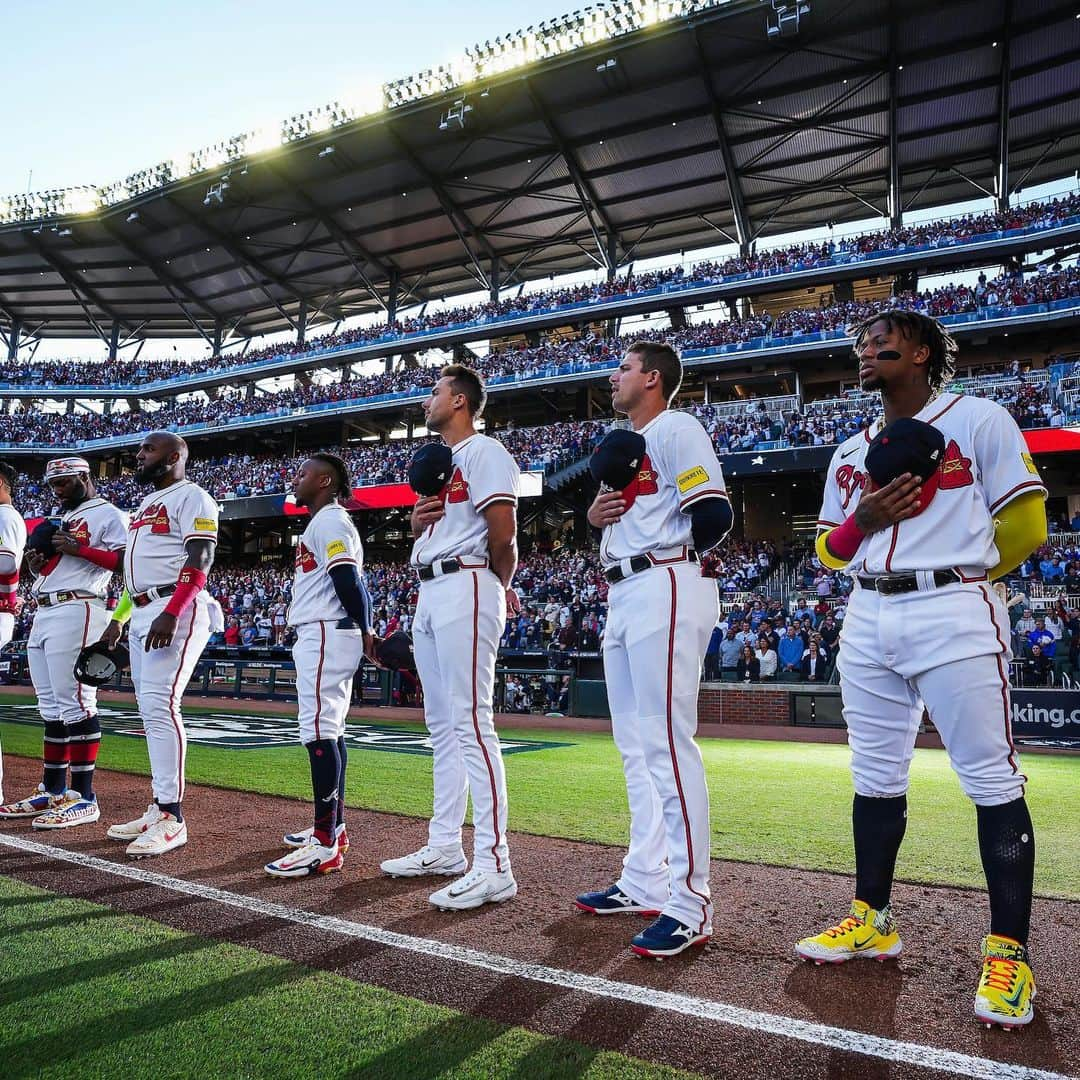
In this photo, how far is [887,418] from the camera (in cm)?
277

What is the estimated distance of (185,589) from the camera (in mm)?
4164

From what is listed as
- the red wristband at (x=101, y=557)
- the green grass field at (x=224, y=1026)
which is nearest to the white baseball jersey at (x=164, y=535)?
the red wristband at (x=101, y=557)

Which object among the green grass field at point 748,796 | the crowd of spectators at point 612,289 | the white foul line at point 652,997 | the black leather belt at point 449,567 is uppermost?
the crowd of spectators at point 612,289

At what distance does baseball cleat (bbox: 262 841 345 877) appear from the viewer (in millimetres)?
3500

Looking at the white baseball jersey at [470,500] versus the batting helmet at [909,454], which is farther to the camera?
the white baseball jersey at [470,500]

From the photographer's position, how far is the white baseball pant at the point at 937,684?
2301 millimetres

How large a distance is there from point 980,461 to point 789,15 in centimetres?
2690

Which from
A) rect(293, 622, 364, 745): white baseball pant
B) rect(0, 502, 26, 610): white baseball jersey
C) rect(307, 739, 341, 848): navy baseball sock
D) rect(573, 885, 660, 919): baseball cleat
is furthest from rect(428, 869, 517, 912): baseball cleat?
rect(0, 502, 26, 610): white baseball jersey

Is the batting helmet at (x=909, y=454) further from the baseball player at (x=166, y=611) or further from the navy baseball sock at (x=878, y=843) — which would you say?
the baseball player at (x=166, y=611)

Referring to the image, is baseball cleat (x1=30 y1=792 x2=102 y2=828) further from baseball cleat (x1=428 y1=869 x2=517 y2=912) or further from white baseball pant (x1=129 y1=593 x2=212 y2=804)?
baseball cleat (x1=428 y1=869 x2=517 y2=912)

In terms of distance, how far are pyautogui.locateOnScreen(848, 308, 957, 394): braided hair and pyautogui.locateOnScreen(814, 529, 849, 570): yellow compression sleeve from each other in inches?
23.9

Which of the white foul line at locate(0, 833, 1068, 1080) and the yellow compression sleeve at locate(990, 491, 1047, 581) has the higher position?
the yellow compression sleeve at locate(990, 491, 1047, 581)

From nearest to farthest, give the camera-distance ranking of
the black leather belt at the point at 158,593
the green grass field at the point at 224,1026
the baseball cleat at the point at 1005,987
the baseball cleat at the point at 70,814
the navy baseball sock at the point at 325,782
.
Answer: the green grass field at the point at 224,1026 < the baseball cleat at the point at 1005,987 < the navy baseball sock at the point at 325,782 < the black leather belt at the point at 158,593 < the baseball cleat at the point at 70,814

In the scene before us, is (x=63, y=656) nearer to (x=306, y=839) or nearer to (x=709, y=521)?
(x=306, y=839)
